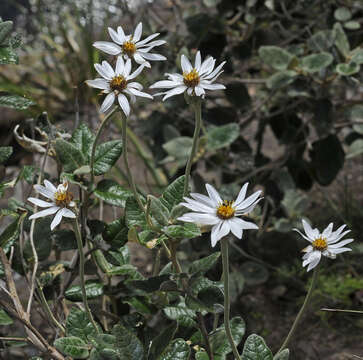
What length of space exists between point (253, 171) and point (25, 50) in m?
2.26

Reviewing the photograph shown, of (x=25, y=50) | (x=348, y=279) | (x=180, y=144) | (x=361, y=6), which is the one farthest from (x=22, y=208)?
(x=25, y=50)

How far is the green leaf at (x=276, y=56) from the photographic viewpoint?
3.90 feet

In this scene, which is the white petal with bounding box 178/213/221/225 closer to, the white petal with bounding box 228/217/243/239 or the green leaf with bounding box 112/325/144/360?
the white petal with bounding box 228/217/243/239

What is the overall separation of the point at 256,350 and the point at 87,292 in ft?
0.89

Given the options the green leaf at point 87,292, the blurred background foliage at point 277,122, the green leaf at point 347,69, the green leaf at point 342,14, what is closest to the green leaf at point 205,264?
the green leaf at point 87,292

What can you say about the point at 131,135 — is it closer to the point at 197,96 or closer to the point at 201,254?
the point at 201,254

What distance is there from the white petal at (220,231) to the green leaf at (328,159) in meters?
0.85

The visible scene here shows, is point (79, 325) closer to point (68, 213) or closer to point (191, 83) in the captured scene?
point (68, 213)

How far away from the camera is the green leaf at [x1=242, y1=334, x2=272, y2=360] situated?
603mm

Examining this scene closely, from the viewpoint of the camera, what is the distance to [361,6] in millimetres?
1435

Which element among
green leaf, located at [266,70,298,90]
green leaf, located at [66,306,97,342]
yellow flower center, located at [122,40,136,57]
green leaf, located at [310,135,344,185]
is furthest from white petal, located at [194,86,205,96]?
green leaf, located at [310,135,344,185]

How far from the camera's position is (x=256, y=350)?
0.60 meters

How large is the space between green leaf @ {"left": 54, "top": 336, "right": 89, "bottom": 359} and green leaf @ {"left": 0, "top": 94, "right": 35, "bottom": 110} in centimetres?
29

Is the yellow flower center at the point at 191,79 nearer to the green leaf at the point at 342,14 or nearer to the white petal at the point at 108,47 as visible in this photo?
the white petal at the point at 108,47
